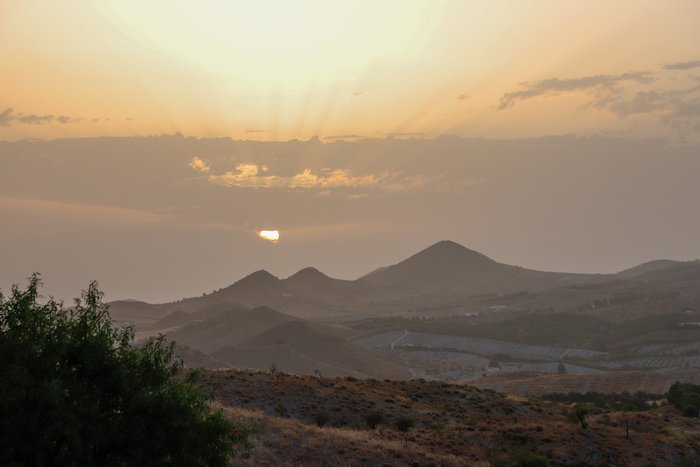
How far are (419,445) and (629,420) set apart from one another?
2424cm

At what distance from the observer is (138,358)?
73.2 ft

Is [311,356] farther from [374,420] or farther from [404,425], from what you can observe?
[404,425]

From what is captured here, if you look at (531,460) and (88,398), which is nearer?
(88,398)

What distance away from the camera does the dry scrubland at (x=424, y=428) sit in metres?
37.1

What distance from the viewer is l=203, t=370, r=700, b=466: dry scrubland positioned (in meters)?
37.1

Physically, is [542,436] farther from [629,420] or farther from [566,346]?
[566,346]

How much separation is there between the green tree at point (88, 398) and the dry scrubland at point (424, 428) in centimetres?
1188

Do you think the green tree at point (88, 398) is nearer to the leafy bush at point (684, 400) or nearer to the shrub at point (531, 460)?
the shrub at point (531, 460)

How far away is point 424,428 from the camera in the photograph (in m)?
49.1

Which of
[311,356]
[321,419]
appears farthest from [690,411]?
[311,356]

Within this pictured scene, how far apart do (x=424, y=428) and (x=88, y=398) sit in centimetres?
3272

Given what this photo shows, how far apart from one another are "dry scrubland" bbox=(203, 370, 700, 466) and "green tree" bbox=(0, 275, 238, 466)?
11.9 m

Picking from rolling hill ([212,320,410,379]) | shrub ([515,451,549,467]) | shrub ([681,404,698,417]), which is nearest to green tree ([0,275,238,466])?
shrub ([515,451,549,467])

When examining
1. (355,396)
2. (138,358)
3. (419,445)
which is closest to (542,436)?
(419,445)
